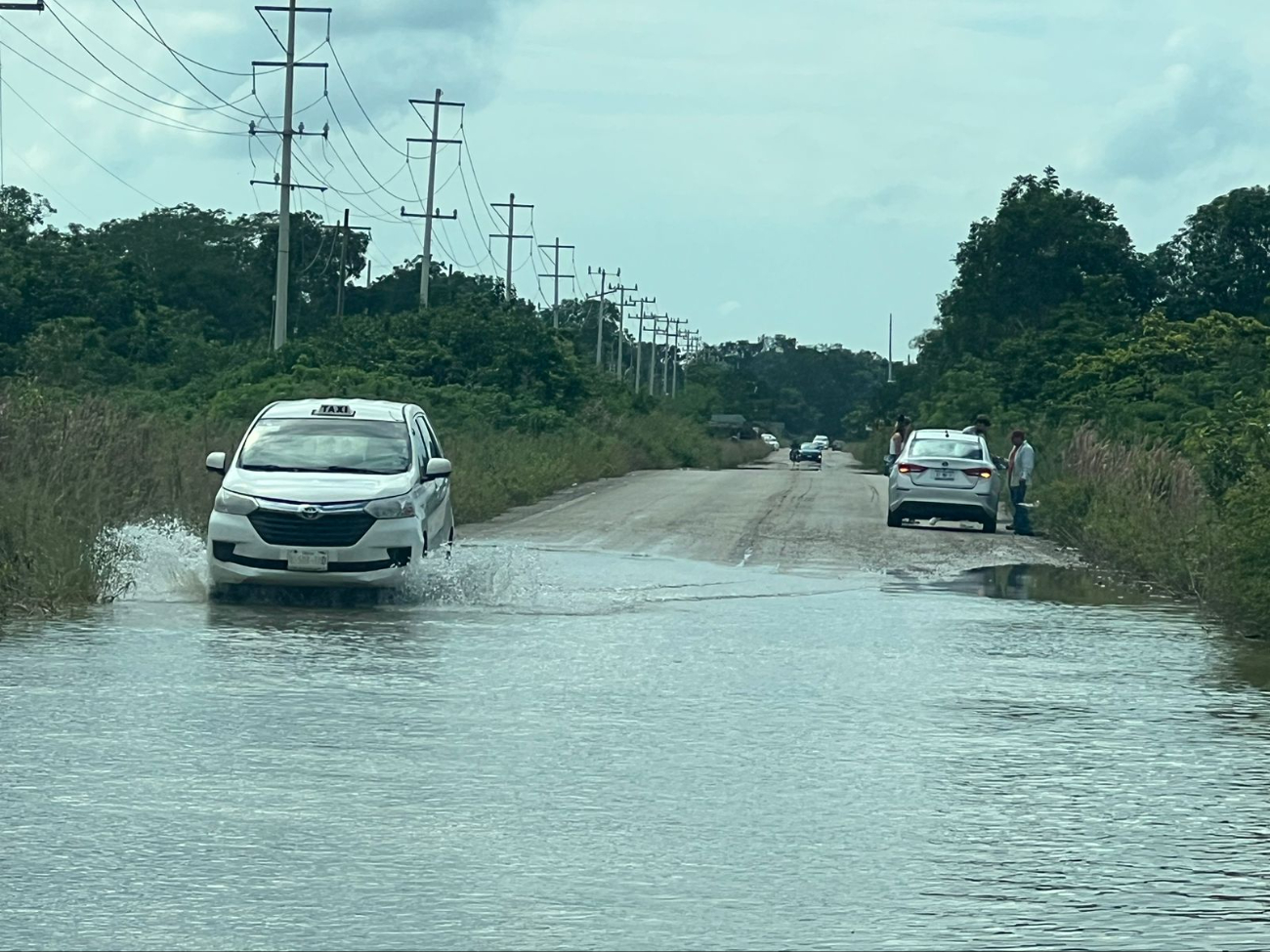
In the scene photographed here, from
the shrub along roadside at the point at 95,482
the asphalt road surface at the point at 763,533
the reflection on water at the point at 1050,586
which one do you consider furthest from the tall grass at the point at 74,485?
the reflection on water at the point at 1050,586

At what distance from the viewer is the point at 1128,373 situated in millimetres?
54938

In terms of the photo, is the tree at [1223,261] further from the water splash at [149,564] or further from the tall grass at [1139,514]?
the water splash at [149,564]

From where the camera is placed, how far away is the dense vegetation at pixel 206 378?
21.2 meters

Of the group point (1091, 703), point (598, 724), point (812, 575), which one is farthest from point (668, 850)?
point (812, 575)

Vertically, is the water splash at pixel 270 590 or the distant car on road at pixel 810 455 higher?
the distant car on road at pixel 810 455

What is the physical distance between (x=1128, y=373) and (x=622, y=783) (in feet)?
155

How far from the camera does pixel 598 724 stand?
11.3 meters

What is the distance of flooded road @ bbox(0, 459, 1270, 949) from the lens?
7.08 metres

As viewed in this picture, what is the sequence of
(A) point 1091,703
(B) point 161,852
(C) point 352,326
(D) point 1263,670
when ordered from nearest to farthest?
(B) point 161,852, (A) point 1091,703, (D) point 1263,670, (C) point 352,326

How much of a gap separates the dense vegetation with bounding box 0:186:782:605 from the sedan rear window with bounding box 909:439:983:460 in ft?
20.8

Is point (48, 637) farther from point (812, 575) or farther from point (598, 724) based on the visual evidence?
point (812, 575)

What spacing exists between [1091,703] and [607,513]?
20368 millimetres

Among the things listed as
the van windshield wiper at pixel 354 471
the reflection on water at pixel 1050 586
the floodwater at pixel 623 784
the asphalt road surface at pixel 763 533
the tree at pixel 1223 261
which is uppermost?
the tree at pixel 1223 261

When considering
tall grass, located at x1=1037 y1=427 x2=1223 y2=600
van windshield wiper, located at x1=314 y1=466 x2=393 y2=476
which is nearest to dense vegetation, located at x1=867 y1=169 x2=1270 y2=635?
tall grass, located at x1=1037 y1=427 x2=1223 y2=600
